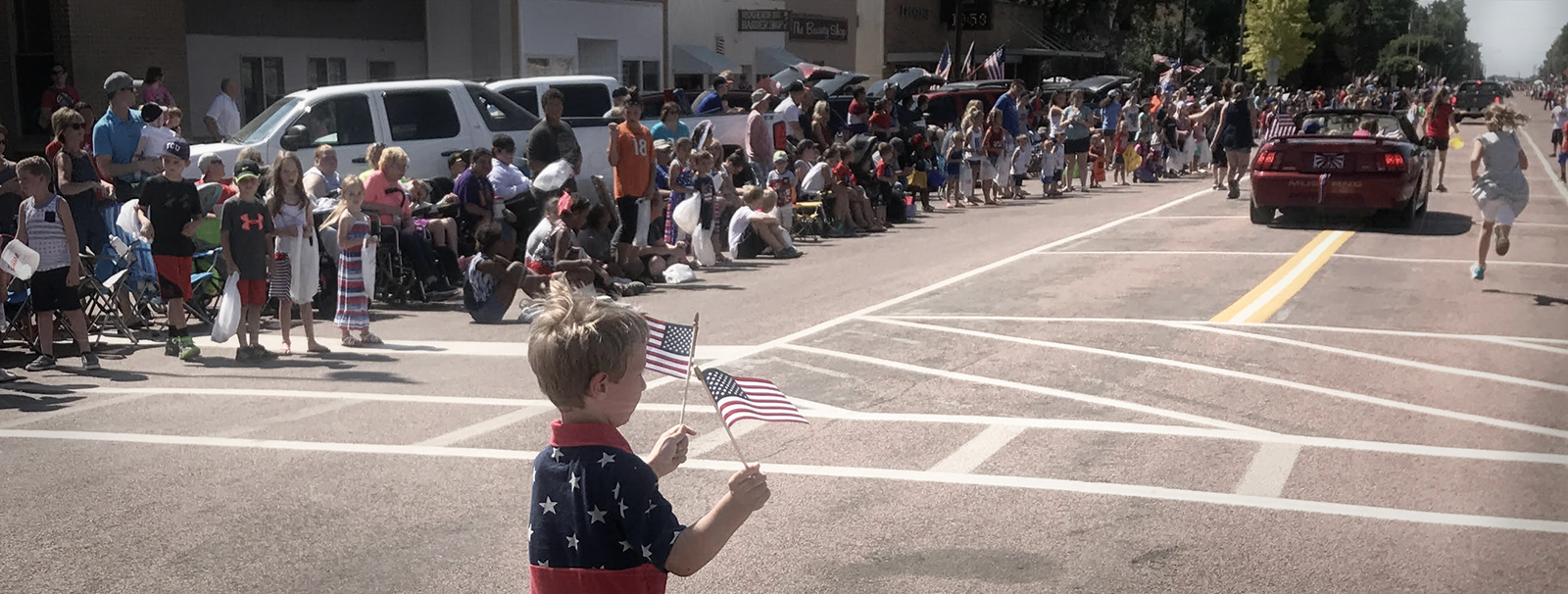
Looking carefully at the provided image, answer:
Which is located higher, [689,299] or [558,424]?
[558,424]

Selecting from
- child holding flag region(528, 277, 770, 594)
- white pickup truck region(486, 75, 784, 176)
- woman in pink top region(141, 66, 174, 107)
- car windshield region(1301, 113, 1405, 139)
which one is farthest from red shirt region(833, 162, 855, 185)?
child holding flag region(528, 277, 770, 594)

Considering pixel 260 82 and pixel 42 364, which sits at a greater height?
pixel 260 82

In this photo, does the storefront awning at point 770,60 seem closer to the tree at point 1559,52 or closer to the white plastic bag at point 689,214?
the white plastic bag at point 689,214

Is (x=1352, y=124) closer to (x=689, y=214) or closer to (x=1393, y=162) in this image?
(x=1393, y=162)

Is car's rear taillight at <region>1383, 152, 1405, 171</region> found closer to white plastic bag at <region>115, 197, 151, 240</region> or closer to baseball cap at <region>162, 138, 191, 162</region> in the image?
baseball cap at <region>162, 138, 191, 162</region>

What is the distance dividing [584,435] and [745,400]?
475mm

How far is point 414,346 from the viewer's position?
11.7 metres

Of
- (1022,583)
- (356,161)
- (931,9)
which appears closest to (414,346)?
(356,161)

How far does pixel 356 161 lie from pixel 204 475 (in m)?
9.49

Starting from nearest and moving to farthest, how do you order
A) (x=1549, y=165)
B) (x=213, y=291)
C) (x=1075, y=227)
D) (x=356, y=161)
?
(x=213, y=291), (x=356, y=161), (x=1075, y=227), (x=1549, y=165)

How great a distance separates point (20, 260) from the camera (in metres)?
10.3

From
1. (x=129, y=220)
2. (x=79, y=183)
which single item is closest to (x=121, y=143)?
A: (x=79, y=183)

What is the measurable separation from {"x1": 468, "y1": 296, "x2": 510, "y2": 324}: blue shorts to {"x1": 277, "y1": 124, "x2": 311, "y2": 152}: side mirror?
4.04 m

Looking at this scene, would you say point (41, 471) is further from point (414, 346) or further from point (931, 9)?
point (931, 9)
